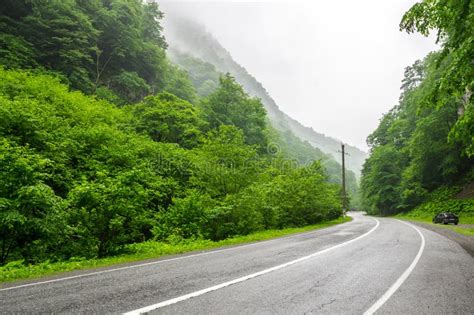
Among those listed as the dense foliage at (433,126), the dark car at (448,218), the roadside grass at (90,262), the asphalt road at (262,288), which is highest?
the dense foliage at (433,126)

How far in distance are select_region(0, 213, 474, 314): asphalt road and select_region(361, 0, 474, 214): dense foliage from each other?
3.74 meters

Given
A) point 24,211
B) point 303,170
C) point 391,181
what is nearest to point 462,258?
point 24,211

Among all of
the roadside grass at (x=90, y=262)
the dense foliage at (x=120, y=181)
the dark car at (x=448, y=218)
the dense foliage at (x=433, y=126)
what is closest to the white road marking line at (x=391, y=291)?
the dense foliage at (x=433, y=126)

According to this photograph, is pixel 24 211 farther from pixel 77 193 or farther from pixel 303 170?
pixel 303 170

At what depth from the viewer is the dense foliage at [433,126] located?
21.0ft

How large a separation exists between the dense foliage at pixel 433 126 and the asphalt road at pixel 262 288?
12.3 feet

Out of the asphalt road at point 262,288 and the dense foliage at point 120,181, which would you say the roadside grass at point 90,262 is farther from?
the asphalt road at point 262,288

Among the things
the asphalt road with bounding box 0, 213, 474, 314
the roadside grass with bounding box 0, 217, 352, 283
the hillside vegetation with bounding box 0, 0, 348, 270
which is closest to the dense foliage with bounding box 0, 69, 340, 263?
the hillside vegetation with bounding box 0, 0, 348, 270

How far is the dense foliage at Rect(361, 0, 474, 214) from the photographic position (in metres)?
6.41

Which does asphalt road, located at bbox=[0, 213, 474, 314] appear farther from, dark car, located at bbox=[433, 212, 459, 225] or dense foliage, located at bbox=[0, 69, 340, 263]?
dark car, located at bbox=[433, 212, 459, 225]

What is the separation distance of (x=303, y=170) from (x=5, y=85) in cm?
2370

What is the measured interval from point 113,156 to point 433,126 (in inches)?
1470

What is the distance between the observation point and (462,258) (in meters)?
8.54

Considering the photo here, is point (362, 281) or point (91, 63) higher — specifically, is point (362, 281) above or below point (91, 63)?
below
